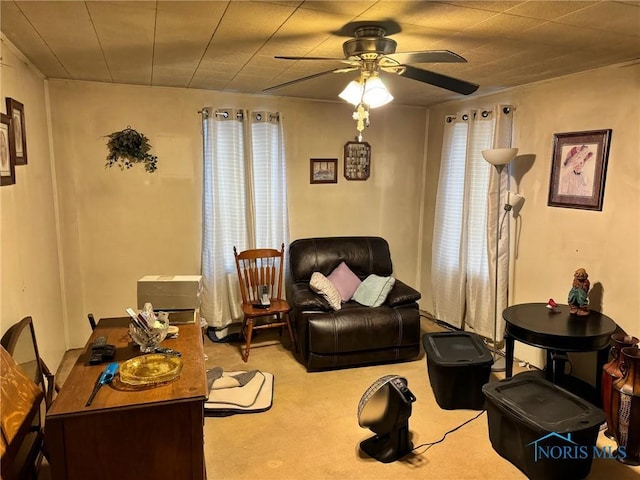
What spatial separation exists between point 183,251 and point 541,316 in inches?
120

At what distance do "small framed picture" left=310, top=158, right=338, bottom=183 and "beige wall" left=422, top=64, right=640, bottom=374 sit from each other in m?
1.52

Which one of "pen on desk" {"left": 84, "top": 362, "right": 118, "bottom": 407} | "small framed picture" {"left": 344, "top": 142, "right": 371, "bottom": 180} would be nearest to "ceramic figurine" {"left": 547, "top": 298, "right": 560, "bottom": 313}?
"small framed picture" {"left": 344, "top": 142, "right": 371, "bottom": 180}

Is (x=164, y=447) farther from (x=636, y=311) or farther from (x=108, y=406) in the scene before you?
(x=636, y=311)

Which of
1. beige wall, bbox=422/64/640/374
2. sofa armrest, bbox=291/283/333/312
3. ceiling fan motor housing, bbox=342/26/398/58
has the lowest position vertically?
sofa armrest, bbox=291/283/333/312

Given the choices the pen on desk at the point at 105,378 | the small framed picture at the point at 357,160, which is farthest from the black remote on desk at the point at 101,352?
the small framed picture at the point at 357,160

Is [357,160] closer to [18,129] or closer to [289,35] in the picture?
[289,35]

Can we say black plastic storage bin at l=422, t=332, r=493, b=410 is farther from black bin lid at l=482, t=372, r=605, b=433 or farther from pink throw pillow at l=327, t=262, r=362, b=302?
pink throw pillow at l=327, t=262, r=362, b=302

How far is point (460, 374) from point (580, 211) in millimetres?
1477

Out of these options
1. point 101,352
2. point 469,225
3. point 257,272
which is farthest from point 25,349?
point 469,225

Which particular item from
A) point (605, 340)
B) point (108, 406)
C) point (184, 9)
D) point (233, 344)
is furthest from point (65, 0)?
point (605, 340)

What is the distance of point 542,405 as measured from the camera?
2.35 m

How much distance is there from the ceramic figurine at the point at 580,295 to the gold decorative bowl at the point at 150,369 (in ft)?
8.35

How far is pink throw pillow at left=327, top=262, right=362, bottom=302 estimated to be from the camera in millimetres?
4055

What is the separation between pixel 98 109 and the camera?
12.1 ft
